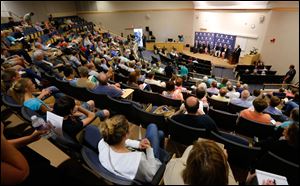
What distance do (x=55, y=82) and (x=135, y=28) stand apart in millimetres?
11975

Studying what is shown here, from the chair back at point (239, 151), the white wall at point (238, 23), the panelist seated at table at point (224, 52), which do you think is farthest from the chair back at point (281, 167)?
the panelist seated at table at point (224, 52)

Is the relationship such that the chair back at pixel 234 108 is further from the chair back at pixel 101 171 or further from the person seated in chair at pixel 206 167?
the chair back at pixel 101 171

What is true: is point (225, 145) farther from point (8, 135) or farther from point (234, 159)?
point (8, 135)

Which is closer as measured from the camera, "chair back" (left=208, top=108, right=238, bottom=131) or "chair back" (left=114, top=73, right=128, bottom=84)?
"chair back" (left=208, top=108, right=238, bottom=131)

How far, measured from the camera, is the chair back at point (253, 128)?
7.25 ft

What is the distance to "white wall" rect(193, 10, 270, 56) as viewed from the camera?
943 centimetres

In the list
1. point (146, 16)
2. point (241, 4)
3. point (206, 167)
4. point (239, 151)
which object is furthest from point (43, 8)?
point (206, 167)

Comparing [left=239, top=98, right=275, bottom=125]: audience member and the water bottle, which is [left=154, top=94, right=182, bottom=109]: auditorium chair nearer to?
[left=239, top=98, right=275, bottom=125]: audience member

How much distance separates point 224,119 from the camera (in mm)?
2535

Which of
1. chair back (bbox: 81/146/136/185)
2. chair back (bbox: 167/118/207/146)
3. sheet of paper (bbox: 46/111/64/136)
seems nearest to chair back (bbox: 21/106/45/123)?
sheet of paper (bbox: 46/111/64/136)

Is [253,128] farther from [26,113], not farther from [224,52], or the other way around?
[224,52]

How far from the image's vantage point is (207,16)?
1187 cm

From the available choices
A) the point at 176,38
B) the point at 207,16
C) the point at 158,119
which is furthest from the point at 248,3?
the point at 158,119

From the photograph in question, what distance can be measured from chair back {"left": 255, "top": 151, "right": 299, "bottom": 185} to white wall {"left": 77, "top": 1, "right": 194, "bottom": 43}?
1275 centimetres
